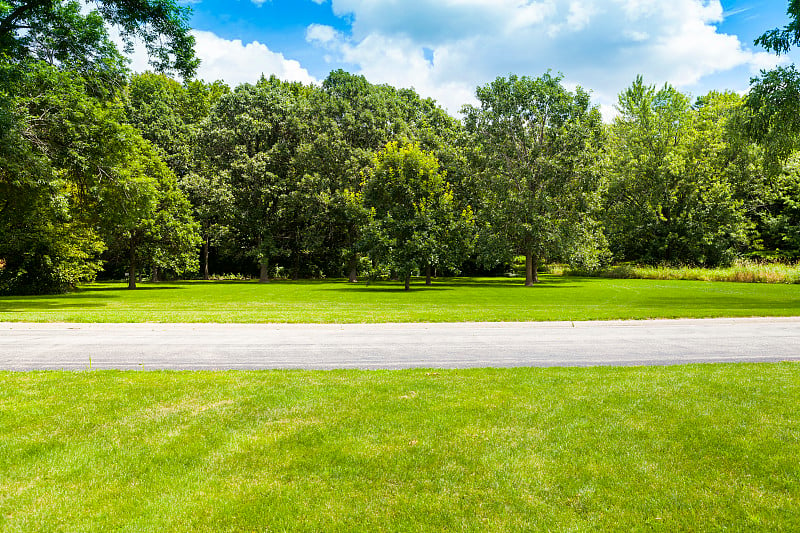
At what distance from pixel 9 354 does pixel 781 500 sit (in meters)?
11.2

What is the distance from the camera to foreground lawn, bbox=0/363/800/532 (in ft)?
11.0

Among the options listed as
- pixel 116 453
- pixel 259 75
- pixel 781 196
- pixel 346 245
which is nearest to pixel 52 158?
pixel 116 453

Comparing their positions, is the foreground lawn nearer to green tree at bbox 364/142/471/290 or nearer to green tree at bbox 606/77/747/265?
green tree at bbox 364/142/471/290

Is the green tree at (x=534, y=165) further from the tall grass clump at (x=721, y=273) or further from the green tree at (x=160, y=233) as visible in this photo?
the green tree at (x=160, y=233)

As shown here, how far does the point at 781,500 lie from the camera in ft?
11.5

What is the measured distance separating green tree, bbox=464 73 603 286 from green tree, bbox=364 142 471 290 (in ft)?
15.6

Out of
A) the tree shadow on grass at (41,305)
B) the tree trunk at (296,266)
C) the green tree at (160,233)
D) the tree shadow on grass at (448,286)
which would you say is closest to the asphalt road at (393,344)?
the tree shadow on grass at (41,305)

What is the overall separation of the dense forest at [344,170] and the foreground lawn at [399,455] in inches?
672

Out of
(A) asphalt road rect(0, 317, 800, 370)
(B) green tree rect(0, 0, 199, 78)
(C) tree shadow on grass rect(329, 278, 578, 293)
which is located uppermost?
(B) green tree rect(0, 0, 199, 78)

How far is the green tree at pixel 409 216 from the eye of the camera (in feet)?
103

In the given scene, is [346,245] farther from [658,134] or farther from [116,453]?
[116,453]

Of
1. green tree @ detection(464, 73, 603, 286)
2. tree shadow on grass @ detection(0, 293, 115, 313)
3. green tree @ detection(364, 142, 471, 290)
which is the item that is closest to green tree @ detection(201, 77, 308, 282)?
green tree @ detection(364, 142, 471, 290)

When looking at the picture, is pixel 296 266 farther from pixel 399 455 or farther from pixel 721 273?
pixel 399 455

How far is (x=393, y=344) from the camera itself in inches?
407
